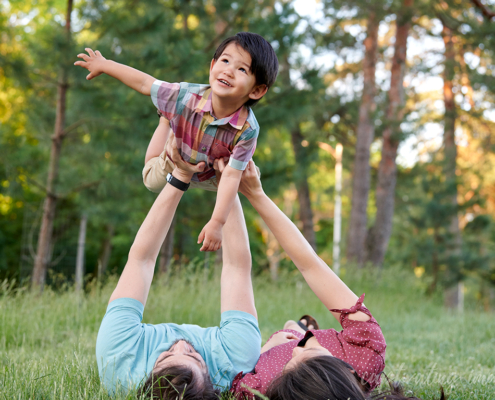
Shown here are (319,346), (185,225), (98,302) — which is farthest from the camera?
(185,225)

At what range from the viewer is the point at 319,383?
72.1 inches

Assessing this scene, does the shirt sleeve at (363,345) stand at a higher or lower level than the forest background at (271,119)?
lower

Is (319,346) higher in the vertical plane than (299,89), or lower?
lower

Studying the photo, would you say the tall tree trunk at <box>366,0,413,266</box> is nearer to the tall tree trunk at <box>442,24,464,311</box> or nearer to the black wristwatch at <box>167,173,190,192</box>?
the tall tree trunk at <box>442,24,464,311</box>

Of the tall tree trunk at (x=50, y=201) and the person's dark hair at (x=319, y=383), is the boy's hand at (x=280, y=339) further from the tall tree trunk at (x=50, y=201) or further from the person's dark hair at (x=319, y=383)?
the tall tree trunk at (x=50, y=201)

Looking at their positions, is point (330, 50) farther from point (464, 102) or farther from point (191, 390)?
point (191, 390)

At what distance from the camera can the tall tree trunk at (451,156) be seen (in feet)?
36.8

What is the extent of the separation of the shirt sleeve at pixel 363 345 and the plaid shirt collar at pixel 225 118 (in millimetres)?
1129

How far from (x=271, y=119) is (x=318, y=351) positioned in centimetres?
650

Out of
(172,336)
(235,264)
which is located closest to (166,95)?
(235,264)

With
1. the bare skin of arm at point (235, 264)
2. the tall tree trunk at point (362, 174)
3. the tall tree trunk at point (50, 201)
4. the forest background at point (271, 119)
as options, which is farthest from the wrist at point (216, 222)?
the tall tree trunk at point (362, 174)

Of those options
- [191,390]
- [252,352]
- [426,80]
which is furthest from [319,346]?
[426,80]

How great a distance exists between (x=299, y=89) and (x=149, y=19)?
2.84m

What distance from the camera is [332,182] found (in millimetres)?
26250
